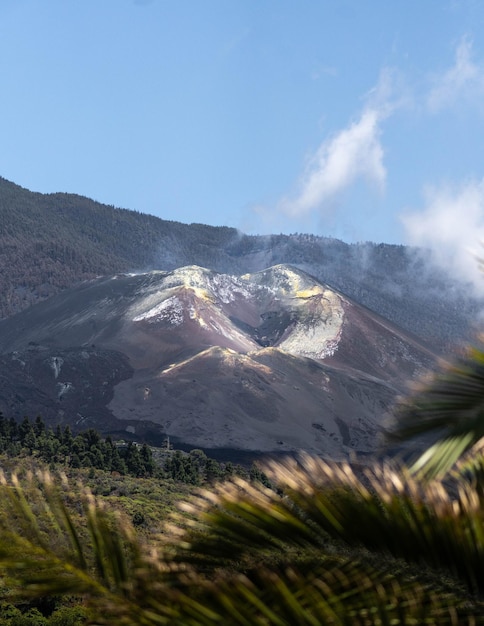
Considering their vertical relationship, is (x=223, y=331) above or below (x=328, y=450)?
above

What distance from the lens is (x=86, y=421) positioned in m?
126

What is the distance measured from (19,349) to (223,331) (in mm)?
32018

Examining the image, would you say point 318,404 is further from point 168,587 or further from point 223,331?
point 168,587

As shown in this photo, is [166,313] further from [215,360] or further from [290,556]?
[290,556]

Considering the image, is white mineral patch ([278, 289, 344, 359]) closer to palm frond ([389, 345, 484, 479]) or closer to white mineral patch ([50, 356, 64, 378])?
white mineral patch ([50, 356, 64, 378])

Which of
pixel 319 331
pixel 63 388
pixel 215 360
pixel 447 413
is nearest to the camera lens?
pixel 447 413

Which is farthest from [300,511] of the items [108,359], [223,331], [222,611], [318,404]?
[223,331]

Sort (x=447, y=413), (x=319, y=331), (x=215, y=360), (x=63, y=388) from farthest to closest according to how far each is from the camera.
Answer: (x=319, y=331) < (x=215, y=360) < (x=63, y=388) < (x=447, y=413)

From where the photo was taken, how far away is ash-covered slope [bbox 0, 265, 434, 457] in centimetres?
12612

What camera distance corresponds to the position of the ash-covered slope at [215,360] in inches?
4966

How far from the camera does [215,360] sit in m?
138

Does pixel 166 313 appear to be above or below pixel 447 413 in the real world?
above

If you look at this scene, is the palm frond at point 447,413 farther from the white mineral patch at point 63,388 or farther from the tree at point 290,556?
the white mineral patch at point 63,388

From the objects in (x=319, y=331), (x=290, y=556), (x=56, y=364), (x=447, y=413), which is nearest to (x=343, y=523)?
(x=290, y=556)
